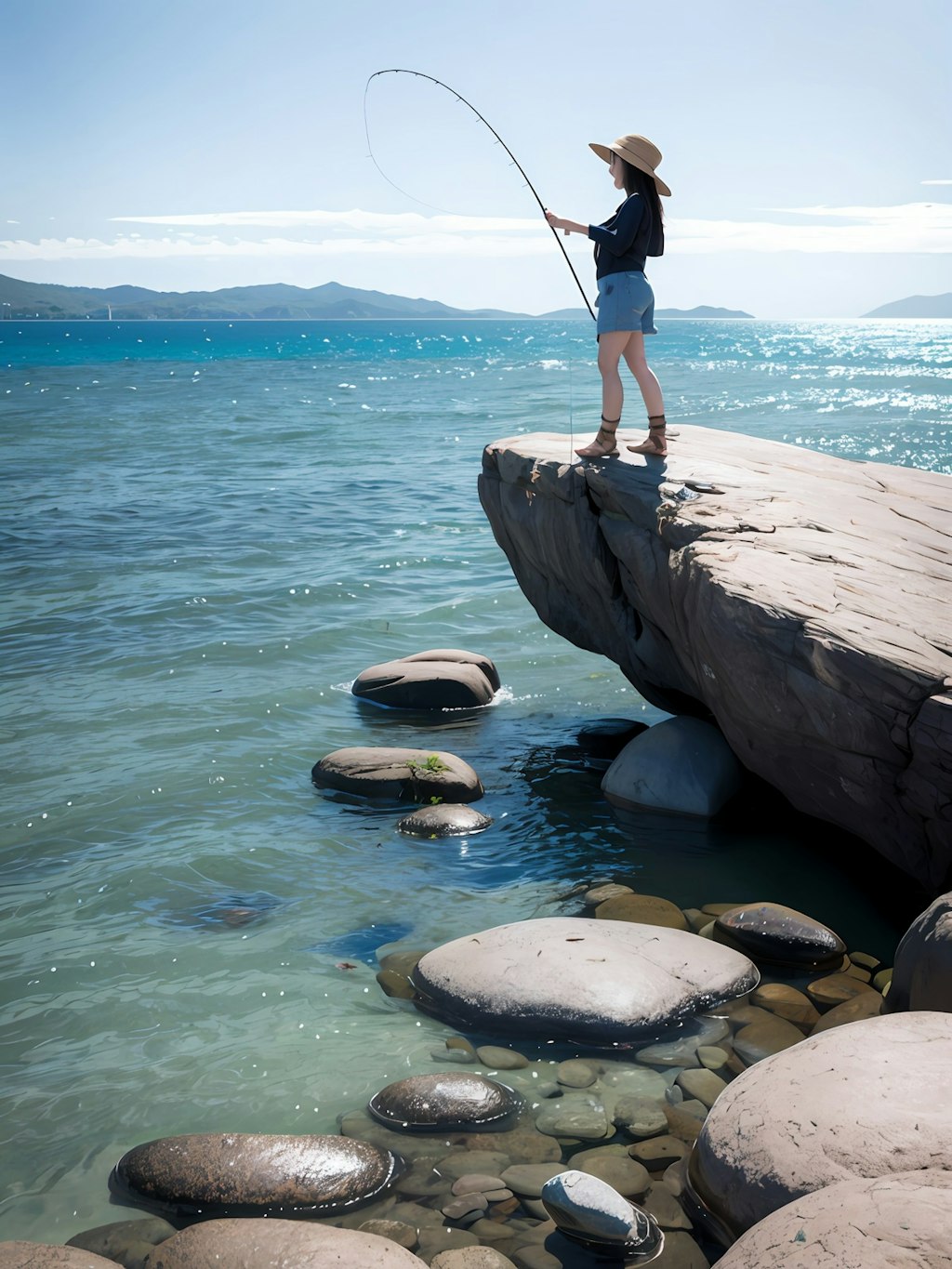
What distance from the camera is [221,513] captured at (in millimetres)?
16109

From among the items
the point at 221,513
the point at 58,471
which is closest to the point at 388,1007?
the point at 221,513

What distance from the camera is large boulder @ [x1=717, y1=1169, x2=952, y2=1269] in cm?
→ 209

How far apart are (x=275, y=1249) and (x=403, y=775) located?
3.80 meters

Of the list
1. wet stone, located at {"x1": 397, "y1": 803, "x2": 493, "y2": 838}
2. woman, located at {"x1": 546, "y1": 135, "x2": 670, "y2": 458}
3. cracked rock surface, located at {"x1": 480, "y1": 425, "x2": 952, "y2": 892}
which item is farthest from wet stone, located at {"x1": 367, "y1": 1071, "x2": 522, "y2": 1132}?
woman, located at {"x1": 546, "y1": 135, "x2": 670, "y2": 458}

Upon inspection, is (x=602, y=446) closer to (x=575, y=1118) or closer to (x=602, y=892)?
(x=602, y=892)

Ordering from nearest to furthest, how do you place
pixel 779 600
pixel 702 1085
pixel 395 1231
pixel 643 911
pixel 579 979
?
pixel 395 1231 → pixel 702 1085 → pixel 579 979 → pixel 779 600 → pixel 643 911

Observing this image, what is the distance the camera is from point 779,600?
4.61 metres

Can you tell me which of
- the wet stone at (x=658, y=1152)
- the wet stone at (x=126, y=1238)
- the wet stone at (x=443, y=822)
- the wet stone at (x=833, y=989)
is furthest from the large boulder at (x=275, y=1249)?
the wet stone at (x=443, y=822)

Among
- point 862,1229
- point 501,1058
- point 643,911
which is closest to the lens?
point 862,1229

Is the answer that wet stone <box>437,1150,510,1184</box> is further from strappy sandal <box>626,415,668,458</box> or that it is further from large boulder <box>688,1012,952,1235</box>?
strappy sandal <box>626,415,668,458</box>

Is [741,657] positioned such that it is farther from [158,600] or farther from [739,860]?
[158,600]

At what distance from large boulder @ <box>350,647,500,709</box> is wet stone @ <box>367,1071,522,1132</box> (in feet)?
15.2

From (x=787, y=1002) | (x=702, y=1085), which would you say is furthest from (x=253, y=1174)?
(x=787, y=1002)

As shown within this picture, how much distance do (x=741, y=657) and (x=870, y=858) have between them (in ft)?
4.84
